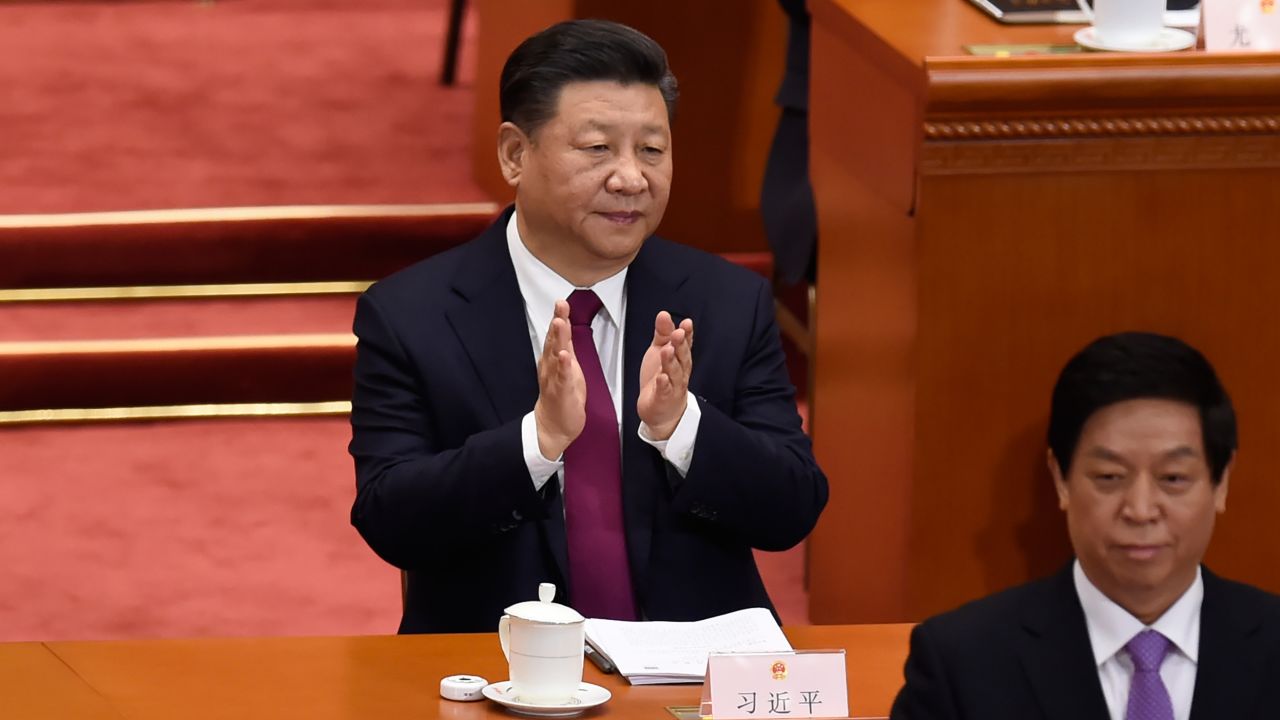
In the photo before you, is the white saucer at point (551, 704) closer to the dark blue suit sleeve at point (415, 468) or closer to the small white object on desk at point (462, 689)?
the small white object on desk at point (462, 689)

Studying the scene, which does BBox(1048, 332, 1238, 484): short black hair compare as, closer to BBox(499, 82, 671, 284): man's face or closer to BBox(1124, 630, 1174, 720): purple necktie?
BBox(1124, 630, 1174, 720): purple necktie

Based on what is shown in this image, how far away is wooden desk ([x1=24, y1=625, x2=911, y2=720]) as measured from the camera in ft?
7.42

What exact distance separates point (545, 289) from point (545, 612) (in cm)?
67

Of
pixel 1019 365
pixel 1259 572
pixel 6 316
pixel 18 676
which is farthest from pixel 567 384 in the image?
pixel 6 316

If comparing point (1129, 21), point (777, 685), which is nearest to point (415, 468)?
point (777, 685)

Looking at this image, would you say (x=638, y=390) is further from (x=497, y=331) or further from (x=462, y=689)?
(x=462, y=689)

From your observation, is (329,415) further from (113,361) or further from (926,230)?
(926,230)

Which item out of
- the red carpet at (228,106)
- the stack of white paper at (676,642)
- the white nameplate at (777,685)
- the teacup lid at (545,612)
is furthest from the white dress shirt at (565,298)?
the red carpet at (228,106)

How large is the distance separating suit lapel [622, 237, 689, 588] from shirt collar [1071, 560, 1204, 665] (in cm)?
78

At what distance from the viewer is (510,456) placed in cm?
261

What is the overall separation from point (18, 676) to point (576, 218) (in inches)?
33.4

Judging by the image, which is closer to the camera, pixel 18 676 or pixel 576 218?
pixel 18 676

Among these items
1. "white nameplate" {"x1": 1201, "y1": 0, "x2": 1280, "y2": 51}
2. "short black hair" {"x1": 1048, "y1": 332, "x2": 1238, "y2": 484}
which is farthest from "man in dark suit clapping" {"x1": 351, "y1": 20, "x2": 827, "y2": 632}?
"white nameplate" {"x1": 1201, "y1": 0, "x2": 1280, "y2": 51}

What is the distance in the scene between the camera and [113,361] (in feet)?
16.9
